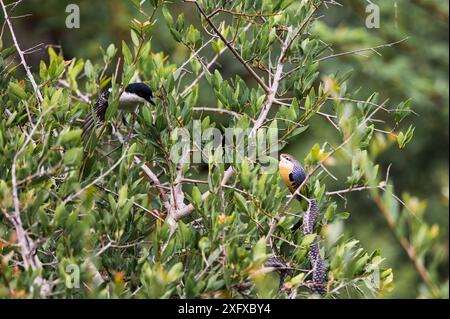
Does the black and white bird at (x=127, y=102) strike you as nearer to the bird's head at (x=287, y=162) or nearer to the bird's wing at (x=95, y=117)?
the bird's wing at (x=95, y=117)

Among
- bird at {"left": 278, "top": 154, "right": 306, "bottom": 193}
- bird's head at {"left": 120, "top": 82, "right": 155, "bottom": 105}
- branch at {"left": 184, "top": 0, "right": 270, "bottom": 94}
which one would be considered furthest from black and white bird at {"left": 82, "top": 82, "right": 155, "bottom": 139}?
bird at {"left": 278, "top": 154, "right": 306, "bottom": 193}

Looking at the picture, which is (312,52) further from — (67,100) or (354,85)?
(354,85)

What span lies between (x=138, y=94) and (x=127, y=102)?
0.23ft

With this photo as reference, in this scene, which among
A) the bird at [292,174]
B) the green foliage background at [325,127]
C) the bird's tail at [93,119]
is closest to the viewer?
the green foliage background at [325,127]

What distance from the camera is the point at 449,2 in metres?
7.68

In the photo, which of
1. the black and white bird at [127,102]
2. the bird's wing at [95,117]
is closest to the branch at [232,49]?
the black and white bird at [127,102]

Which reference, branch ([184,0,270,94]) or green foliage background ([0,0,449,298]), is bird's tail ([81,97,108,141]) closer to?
green foliage background ([0,0,449,298])

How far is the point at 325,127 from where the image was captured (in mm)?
7977

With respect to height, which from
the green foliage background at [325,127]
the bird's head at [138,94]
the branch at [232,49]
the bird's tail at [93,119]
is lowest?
the green foliage background at [325,127]

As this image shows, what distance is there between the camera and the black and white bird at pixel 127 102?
3.08 m

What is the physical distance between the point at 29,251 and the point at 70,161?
316mm

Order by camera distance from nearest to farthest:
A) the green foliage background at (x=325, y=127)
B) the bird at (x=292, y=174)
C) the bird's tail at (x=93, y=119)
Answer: the green foliage background at (x=325, y=127), the bird's tail at (x=93, y=119), the bird at (x=292, y=174)

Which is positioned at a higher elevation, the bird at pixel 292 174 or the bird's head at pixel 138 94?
the bird's head at pixel 138 94

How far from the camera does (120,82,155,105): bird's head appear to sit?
3.08 metres
